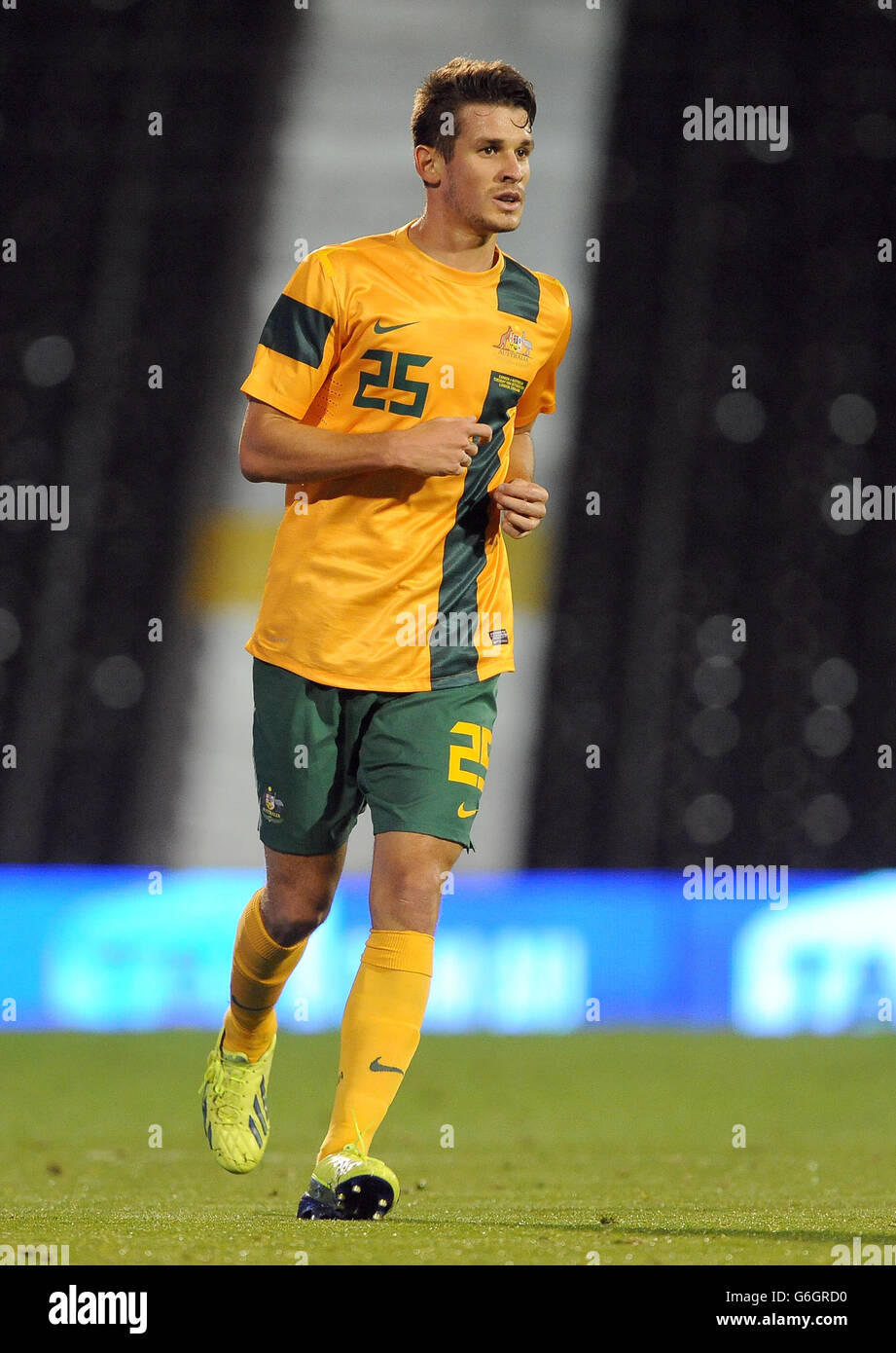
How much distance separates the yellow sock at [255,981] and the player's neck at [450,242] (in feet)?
4.40

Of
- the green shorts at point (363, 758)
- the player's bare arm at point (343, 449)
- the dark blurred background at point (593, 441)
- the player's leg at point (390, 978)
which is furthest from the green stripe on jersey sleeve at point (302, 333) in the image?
the dark blurred background at point (593, 441)

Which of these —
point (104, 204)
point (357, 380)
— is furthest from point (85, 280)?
point (357, 380)

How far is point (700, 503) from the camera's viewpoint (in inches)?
378

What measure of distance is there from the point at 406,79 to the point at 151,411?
2.70 meters

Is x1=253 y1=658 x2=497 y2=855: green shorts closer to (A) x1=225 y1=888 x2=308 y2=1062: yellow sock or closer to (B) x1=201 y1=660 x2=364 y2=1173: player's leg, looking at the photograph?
(B) x1=201 y1=660 x2=364 y2=1173: player's leg

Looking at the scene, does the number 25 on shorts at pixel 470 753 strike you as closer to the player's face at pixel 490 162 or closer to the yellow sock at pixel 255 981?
the yellow sock at pixel 255 981

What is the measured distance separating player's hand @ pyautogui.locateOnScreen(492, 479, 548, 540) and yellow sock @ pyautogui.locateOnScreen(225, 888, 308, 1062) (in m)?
0.97

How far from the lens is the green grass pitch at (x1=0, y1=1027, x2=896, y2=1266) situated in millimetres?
2789

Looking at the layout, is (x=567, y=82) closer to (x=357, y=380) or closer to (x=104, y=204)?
(x=104, y=204)

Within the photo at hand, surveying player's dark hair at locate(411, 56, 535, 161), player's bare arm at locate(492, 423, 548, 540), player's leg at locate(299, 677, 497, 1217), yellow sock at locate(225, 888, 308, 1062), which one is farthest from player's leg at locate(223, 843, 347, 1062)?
player's dark hair at locate(411, 56, 535, 161)

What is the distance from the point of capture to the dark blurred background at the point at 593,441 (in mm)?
9125

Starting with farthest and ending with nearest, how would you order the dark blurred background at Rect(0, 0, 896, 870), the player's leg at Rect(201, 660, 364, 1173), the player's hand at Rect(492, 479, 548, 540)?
the dark blurred background at Rect(0, 0, 896, 870) < the player's leg at Rect(201, 660, 364, 1173) < the player's hand at Rect(492, 479, 548, 540)

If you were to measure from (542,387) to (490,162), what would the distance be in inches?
19.6

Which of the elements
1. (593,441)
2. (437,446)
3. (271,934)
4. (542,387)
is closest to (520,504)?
(437,446)
